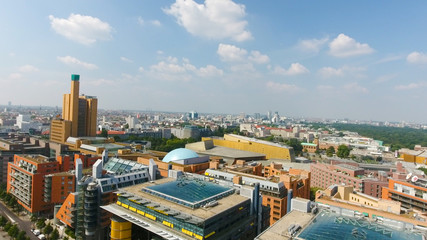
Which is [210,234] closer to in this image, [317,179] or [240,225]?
[240,225]

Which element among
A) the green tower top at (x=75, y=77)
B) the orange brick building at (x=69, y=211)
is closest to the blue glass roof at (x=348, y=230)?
the orange brick building at (x=69, y=211)

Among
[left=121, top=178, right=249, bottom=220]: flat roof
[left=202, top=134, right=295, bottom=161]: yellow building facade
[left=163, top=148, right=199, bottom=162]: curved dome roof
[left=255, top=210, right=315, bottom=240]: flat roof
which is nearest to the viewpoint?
[left=255, top=210, right=315, bottom=240]: flat roof

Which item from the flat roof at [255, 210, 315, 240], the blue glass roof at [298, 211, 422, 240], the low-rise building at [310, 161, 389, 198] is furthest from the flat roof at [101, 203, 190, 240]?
the low-rise building at [310, 161, 389, 198]

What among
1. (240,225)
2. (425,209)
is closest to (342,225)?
(240,225)

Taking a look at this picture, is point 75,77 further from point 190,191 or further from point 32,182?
point 190,191

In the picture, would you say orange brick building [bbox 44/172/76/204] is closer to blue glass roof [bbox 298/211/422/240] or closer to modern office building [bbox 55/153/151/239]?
modern office building [bbox 55/153/151/239]

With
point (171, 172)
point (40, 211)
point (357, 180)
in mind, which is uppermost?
point (171, 172)
